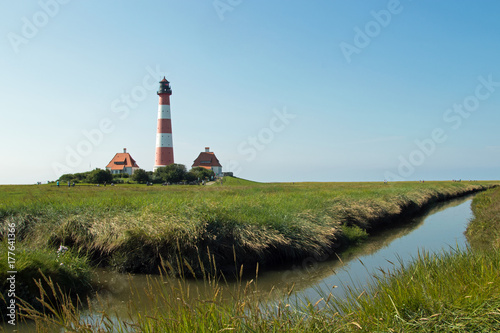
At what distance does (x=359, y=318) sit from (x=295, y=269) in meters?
5.83

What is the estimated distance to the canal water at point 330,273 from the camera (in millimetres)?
6562

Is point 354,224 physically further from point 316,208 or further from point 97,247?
point 97,247

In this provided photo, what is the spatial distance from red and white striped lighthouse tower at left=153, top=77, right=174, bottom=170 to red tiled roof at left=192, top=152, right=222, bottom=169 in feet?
63.9

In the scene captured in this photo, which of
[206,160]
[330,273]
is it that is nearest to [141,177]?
[206,160]

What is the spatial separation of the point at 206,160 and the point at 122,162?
1788cm

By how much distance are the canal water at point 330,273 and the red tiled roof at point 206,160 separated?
63125 mm

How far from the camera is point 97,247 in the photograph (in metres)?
9.23

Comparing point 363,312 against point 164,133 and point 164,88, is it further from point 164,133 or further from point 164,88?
point 164,88

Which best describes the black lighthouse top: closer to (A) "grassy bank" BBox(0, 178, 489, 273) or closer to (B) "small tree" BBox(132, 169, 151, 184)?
(B) "small tree" BBox(132, 169, 151, 184)

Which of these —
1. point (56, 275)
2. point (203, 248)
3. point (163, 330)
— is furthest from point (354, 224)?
point (163, 330)

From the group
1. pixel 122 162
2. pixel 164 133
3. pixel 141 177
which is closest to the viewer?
pixel 141 177

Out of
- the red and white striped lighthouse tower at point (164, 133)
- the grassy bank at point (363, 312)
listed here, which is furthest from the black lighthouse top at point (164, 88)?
the grassy bank at point (363, 312)

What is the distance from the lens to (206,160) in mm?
78312

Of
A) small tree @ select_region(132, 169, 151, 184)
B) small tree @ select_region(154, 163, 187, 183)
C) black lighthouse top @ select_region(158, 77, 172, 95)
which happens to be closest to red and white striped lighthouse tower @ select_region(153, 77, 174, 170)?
black lighthouse top @ select_region(158, 77, 172, 95)
